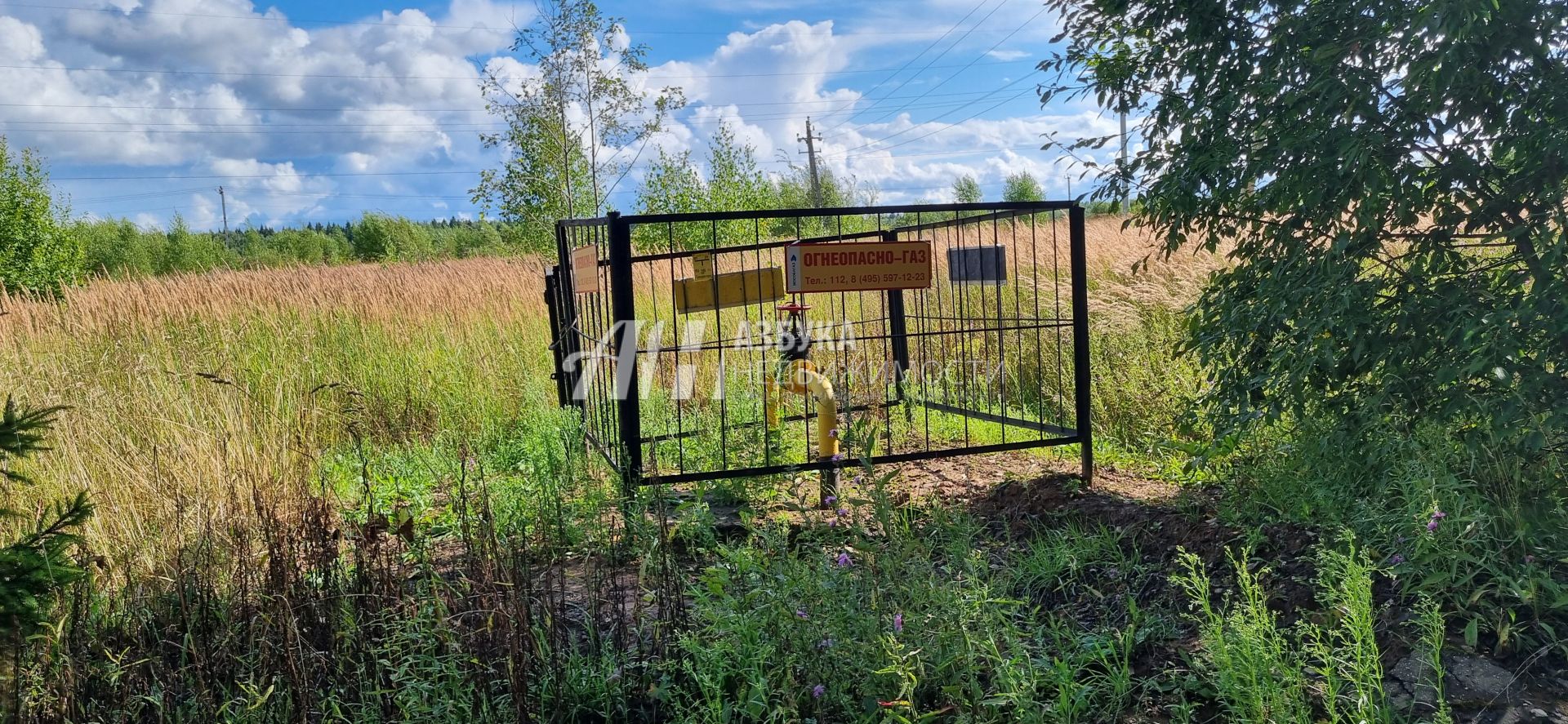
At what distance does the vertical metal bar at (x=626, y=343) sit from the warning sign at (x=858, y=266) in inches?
28.3

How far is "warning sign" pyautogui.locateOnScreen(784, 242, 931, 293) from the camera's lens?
14.1 ft

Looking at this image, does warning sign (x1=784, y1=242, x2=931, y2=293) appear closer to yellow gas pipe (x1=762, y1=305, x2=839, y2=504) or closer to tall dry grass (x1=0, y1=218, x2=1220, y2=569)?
yellow gas pipe (x1=762, y1=305, x2=839, y2=504)

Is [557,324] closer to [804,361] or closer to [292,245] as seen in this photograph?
[804,361]

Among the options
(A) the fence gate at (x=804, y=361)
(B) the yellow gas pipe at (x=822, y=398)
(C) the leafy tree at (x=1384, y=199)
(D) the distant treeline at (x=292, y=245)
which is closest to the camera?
(C) the leafy tree at (x=1384, y=199)

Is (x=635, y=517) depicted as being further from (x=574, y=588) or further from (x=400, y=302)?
(x=400, y=302)

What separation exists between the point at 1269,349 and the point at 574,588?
2859 mm

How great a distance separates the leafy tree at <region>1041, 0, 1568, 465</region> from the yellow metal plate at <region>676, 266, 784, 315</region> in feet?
5.88

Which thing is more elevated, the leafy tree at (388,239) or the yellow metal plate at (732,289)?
the leafy tree at (388,239)

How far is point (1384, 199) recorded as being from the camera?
3404mm

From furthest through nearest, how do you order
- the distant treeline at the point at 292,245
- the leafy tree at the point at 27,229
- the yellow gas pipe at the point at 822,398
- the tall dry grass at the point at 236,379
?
the distant treeline at the point at 292,245 → the leafy tree at the point at 27,229 → the yellow gas pipe at the point at 822,398 → the tall dry grass at the point at 236,379

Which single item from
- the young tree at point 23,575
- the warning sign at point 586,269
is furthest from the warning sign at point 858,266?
the young tree at point 23,575

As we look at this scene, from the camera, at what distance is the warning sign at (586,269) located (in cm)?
455

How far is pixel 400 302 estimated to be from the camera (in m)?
10.2

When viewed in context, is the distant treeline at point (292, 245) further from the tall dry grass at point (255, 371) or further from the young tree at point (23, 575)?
the young tree at point (23, 575)
